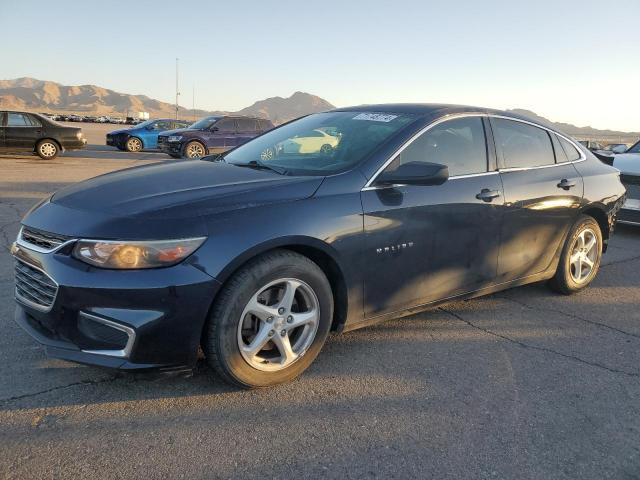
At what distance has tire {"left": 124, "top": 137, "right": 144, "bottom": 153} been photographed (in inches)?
777

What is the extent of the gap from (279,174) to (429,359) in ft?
5.04

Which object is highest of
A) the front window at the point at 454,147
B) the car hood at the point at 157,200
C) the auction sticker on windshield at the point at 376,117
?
the auction sticker on windshield at the point at 376,117

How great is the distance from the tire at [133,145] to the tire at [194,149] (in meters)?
4.15

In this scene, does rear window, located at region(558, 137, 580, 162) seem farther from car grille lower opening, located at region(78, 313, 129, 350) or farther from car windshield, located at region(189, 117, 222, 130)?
car windshield, located at region(189, 117, 222, 130)

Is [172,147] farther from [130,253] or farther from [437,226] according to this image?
[130,253]

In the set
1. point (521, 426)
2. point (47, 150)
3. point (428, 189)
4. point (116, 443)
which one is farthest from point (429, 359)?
point (47, 150)

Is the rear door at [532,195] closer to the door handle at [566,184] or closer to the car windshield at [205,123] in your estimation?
the door handle at [566,184]

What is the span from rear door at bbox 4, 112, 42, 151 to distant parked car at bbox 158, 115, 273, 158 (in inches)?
150

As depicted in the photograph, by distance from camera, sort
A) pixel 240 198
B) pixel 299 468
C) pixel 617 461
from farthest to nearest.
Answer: pixel 240 198 < pixel 617 461 < pixel 299 468

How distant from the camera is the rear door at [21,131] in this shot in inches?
579

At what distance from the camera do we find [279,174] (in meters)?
3.26

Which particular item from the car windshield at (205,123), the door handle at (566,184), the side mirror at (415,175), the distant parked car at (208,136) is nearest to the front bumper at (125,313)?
the side mirror at (415,175)

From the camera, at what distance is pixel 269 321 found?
2877 millimetres

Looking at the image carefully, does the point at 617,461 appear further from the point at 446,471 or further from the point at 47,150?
the point at 47,150
